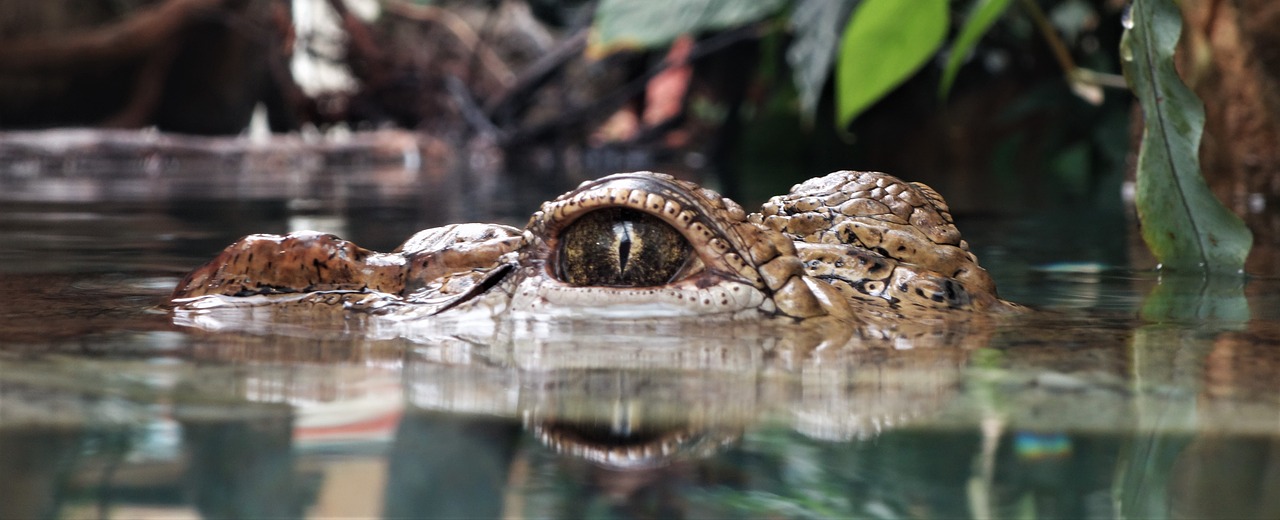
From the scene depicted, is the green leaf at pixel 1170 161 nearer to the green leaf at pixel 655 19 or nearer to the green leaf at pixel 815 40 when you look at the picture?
the green leaf at pixel 815 40

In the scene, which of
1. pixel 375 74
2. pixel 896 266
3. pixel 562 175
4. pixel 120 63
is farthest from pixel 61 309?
pixel 120 63

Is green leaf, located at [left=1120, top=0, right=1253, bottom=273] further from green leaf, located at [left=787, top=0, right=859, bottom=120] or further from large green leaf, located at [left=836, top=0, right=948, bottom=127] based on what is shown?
green leaf, located at [left=787, top=0, right=859, bottom=120]

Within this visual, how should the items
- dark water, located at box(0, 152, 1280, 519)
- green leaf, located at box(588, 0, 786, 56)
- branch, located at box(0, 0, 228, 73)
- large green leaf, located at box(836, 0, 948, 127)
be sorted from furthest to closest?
branch, located at box(0, 0, 228, 73) → green leaf, located at box(588, 0, 786, 56) → large green leaf, located at box(836, 0, 948, 127) → dark water, located at box(0, 152, 1280, 519)

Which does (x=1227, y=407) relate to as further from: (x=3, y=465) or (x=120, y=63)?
(x=120, y=63)

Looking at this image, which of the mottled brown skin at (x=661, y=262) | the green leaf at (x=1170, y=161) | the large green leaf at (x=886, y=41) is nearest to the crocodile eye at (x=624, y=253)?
the mottled brown skin at (x=661, y=262)

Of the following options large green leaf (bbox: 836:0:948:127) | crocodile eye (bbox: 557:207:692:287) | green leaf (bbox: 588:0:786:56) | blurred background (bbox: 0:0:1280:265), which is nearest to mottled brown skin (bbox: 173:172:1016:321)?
crocodile eye (bbox: 557:207:692:287)
